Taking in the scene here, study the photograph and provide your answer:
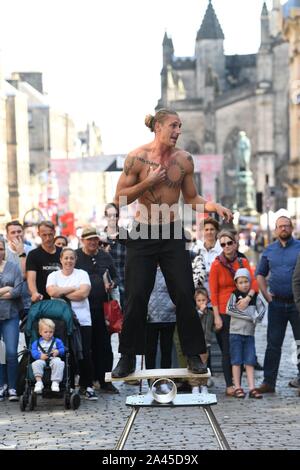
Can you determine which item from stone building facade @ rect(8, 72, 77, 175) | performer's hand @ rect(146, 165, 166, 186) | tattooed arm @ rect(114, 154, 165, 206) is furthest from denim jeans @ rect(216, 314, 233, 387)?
stone building facade @ rect(8, 72, 77, 175)

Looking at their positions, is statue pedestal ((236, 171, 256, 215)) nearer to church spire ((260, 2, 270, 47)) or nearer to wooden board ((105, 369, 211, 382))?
church spire ((260, 2, 270, 47))

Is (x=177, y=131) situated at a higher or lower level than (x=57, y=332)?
higher

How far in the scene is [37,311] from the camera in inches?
496

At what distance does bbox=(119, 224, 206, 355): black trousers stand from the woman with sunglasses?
4455mm

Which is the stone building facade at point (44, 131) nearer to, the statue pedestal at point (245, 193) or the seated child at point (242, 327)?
the statue pedestal at point (245, 193)

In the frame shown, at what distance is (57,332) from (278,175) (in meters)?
83.8

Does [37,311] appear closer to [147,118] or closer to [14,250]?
[14,250]

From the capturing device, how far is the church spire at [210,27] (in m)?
118

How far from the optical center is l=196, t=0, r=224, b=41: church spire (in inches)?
4651

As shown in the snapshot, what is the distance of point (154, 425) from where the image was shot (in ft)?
36.5

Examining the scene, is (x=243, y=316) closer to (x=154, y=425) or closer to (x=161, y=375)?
(x=154, y=425)

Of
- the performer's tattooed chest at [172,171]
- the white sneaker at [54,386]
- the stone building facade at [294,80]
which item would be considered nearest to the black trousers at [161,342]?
the white sneaker at [54,386]
